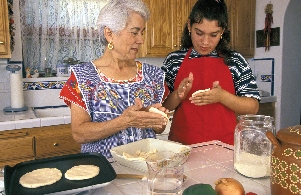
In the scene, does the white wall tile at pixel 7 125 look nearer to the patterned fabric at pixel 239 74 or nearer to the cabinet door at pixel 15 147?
the cabinet door at pixel 15 147

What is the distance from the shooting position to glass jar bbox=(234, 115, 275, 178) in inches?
40.7

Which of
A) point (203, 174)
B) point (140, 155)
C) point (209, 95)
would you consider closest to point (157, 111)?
point (140, 155)

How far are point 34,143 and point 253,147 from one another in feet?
6.39

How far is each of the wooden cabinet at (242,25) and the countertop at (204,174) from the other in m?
2.72

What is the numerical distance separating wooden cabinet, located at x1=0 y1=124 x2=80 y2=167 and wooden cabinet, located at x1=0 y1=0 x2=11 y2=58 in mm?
717

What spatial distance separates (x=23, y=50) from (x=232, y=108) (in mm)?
2307

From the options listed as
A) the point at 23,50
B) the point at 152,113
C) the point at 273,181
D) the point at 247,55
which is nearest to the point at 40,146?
the point at 23,50

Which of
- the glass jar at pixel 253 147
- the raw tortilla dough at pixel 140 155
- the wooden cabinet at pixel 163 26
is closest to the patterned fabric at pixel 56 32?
the wooden cabinet at pixel 163 26

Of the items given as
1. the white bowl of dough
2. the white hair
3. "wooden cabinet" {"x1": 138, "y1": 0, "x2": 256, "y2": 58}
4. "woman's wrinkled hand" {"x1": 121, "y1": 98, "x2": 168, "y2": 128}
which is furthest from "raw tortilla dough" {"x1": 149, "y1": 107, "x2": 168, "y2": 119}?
"wooden cabinet" {"x1": 138, "y1": 0, "x2": 256, "y2": 58}

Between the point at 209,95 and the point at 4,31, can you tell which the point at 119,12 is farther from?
the point at 4,31

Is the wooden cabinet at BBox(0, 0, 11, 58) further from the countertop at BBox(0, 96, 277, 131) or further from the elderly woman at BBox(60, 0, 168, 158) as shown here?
the elderly woman at BBox(60, 0, 168, 158)

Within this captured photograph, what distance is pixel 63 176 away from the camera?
0.96m

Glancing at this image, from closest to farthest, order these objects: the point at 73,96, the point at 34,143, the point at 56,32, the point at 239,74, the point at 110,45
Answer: the point at 73,96 → the point at 110,45 → the point at 239,74 → the point at 34,143 → the point at 56,32

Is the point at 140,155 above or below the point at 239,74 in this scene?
below
